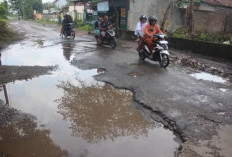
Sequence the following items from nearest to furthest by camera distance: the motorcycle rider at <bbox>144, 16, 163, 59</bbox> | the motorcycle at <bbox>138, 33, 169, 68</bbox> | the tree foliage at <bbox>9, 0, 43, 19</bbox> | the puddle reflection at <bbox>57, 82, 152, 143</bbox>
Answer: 1. the puddle reflection at <bbox>57, 82, 152, 143</bbox>
2. the motorcycle at <bbox>138, 33, 169, 68</bbox>
3. the motorcycle rider at <bbox>144, 16, 163, 59</bbox>
4. the tree foliage at <bbox>9, 0, 43, 19</bbox>

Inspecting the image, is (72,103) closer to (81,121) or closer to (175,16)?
(81,121)

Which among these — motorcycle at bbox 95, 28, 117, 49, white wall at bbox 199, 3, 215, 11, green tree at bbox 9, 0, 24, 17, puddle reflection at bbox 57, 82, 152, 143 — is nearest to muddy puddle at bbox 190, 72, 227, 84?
puddle reflection at bbox 57, 82, 152, 143

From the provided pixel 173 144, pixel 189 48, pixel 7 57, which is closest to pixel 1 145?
pixel 173 144

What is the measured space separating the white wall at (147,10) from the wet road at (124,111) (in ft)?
40.4

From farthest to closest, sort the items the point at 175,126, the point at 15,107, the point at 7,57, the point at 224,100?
the point at 7,57
the point at 224,100
the point at 15,107
the point at 175,126

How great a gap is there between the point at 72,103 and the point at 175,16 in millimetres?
17146

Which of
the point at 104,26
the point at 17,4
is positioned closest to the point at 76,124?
the point at 104,26

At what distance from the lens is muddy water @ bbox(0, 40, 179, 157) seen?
3279 millimetres

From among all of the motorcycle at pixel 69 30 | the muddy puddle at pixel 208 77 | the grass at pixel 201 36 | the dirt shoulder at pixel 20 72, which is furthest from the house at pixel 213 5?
the dirt shoulder at pixel 20 72

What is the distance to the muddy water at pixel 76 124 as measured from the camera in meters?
3.28

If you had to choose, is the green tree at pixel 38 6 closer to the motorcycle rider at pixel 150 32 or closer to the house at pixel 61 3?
the house at pixel 61 3

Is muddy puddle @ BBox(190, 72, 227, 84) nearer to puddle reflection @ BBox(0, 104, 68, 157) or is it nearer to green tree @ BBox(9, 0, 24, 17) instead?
puddle reflection @ BBox(0, 104, 68, 157)

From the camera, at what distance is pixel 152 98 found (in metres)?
5.07

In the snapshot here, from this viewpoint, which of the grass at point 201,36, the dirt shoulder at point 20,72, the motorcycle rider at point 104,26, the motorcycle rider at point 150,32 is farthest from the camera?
the motorcycle rider at point 104,26
